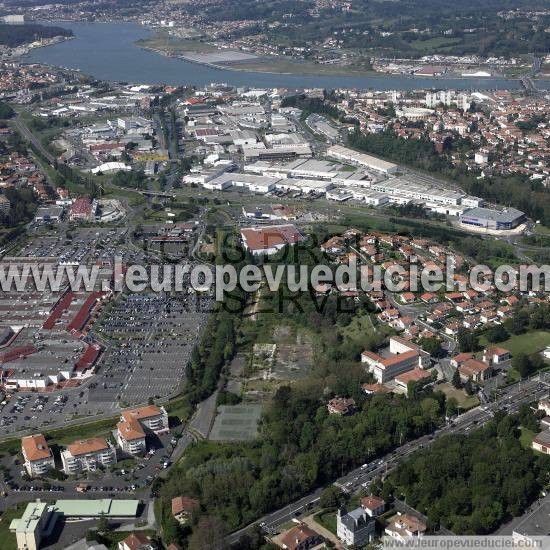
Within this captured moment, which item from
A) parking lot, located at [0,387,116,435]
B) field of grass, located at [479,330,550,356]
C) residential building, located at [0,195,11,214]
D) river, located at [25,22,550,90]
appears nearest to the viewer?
parking lot, located at [0,387,116,435]

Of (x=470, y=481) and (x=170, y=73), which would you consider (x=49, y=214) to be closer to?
(x=470, y=481)

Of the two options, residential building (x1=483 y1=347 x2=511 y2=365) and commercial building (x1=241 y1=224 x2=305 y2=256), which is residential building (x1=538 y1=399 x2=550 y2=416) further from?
commercial building (x1=241 y1=224 x2=305 y2=256)

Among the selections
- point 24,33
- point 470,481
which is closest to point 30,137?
point 470,481

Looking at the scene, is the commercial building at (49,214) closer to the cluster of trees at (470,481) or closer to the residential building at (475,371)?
the residential building at (475,371)

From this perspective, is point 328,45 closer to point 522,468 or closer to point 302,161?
point 302,161

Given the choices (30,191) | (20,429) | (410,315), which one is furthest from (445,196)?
(20,429)

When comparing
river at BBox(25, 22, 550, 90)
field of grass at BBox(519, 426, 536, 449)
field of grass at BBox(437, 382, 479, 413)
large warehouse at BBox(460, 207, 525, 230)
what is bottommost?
river at BBox(25, 22, 550, 90)

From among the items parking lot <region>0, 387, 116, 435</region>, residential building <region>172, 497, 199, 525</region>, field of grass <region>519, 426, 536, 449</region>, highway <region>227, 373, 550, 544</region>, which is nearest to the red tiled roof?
parking lot <region>0, 387, 116, 435</region>
